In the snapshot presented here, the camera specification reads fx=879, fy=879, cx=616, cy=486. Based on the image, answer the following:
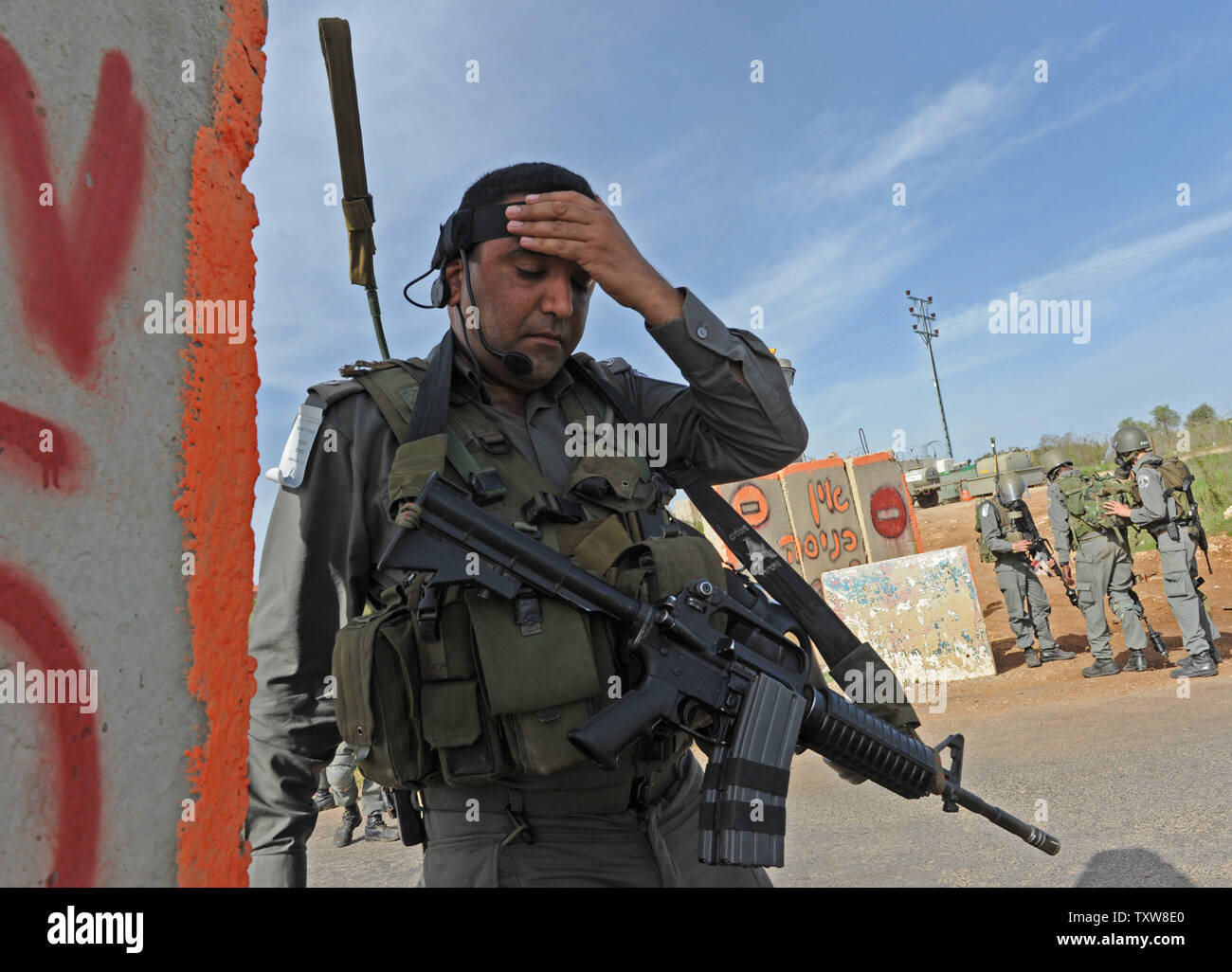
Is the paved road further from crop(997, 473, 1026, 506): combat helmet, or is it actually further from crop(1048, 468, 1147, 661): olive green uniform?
crop(997, 473, 1026, 506): combat helmet

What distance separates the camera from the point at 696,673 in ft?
5.41

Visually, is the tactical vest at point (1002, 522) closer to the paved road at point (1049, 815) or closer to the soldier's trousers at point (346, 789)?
the paved road at point (1049, 815)

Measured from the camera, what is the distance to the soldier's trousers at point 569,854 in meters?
1.48

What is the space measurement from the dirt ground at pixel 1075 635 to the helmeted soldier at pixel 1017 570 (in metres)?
0.24

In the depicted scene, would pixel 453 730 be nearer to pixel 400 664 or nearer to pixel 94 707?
pixel 400 664

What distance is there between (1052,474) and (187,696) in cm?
936

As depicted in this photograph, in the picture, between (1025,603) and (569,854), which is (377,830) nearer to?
(569,854)

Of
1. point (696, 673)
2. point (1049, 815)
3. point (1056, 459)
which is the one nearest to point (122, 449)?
point (696, 673)

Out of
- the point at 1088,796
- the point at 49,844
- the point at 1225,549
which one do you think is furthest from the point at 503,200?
the point at 1225,549

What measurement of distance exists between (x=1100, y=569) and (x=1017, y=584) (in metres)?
1.18

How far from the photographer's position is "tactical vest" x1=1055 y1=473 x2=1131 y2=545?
801 cm

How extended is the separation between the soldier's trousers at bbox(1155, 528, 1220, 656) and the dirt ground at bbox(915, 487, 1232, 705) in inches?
16.1

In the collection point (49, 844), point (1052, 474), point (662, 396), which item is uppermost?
point (1052, 474)

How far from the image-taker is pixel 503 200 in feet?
5.86
